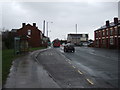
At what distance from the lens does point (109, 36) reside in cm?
5838

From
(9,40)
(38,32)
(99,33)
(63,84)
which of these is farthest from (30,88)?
(38,32)

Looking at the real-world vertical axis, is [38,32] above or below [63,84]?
above

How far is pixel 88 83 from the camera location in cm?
993

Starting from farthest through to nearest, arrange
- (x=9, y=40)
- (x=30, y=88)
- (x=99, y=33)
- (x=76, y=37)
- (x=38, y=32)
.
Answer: (x=76, y=37), (x=38, y=32), (x=99, y=33), (x=9, y=40), (x=30, y=88)

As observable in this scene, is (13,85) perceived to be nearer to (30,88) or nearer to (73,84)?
(30,88)

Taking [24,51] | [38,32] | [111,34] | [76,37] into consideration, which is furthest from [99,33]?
[76,37]

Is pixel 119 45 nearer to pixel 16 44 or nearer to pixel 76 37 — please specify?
pixel 16 44

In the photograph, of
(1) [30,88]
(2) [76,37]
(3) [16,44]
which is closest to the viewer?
(1) [30,88]

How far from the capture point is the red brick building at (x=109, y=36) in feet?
176

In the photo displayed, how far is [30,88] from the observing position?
8750 mm

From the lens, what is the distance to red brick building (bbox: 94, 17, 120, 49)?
5364 cm

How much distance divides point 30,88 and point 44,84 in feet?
3.32

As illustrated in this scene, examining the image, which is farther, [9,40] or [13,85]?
[9,40]

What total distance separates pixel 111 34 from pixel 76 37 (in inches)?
3704
